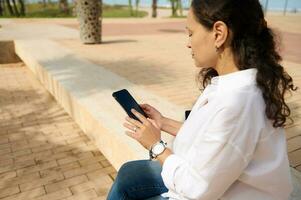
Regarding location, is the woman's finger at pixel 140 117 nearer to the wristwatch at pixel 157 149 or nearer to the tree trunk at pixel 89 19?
the wristwatch at pixel 157 149

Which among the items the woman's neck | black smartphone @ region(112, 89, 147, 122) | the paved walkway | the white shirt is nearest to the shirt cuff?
the white shirt

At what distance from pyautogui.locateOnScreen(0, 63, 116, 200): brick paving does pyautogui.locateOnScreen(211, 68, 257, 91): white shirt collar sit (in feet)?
6.67

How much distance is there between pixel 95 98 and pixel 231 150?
10.2 feet

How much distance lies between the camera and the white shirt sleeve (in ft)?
3.70

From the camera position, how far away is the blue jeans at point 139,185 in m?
1.69

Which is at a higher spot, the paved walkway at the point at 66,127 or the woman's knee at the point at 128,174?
the woman's knee at the point at 128,174

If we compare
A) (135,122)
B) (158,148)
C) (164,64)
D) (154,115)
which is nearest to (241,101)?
(158,148)

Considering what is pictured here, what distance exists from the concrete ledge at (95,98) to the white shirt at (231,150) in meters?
1.45

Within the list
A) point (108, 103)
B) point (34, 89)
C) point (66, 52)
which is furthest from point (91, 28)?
point (108, 103)

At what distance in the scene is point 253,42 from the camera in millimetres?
1257

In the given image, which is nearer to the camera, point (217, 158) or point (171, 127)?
point (217, 158)

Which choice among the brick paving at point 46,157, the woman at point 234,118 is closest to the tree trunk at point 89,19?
the brick paving at point 46,157

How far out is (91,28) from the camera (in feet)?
29.5

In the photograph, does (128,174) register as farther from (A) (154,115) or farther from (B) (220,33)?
(B) (220,33)
